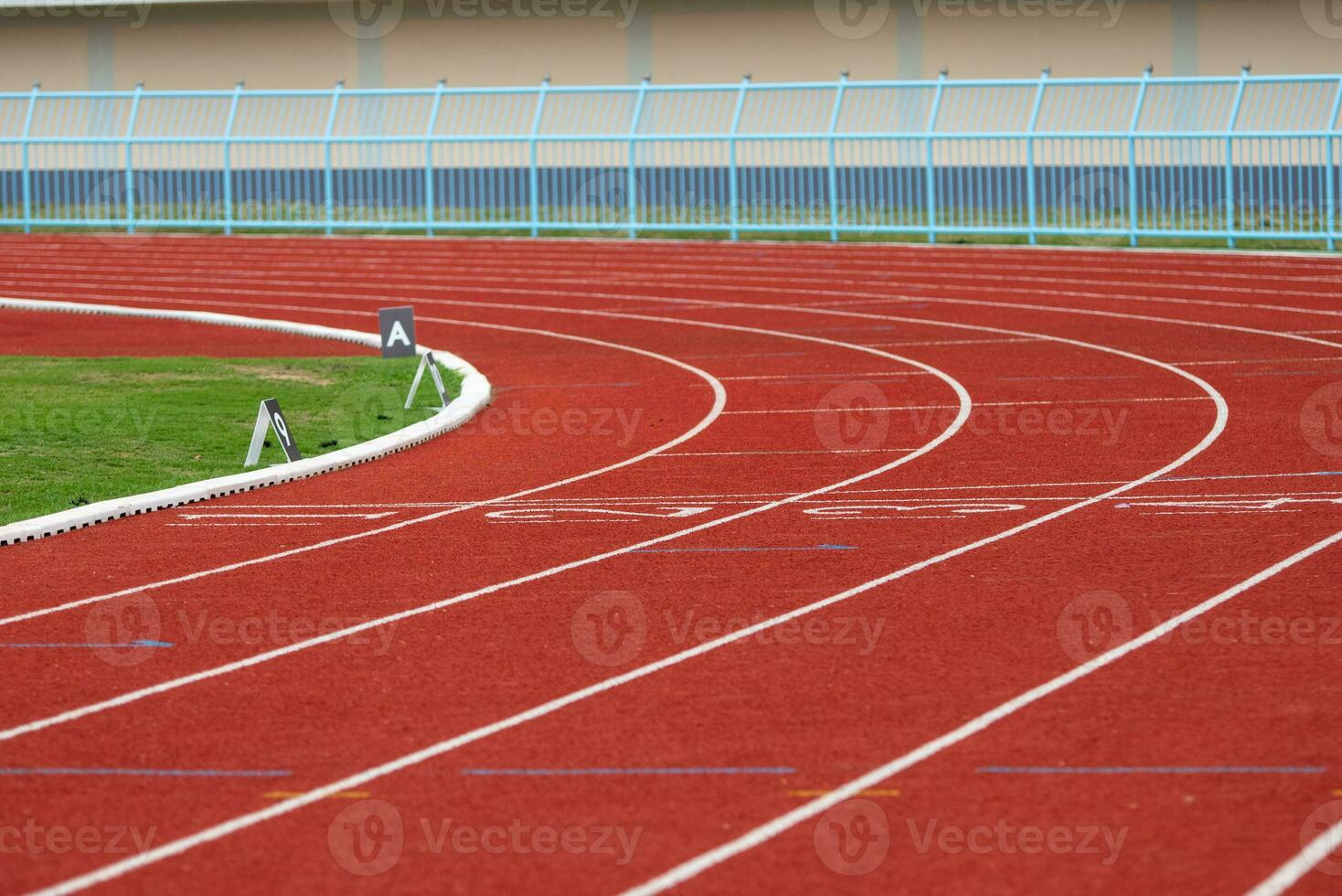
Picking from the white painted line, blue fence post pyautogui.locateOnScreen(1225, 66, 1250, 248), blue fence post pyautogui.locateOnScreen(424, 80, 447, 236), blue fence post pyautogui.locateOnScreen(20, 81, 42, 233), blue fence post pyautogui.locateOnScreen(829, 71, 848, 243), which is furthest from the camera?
blue fence post pyautogui.locateOnScreen(20, 81, 42, 233)

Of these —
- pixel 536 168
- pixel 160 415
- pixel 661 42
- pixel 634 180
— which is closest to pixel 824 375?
pixel 160 415

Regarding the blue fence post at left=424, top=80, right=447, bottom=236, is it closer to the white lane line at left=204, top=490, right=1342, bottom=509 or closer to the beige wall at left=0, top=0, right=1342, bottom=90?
the beige wall at left=0, top=0, right=1342, bottom=90

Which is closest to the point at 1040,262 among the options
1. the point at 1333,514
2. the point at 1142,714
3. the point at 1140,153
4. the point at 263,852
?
the point at 1140,153

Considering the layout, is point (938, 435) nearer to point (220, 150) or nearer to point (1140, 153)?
point (1140, 153)

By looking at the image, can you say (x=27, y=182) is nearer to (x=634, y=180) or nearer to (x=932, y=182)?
(x=634, y=180)

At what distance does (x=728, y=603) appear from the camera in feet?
28.8

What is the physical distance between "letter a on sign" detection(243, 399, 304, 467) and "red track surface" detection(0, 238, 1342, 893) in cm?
55

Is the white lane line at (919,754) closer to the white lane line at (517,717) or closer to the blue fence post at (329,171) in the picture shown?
the white lane line at (517,717)

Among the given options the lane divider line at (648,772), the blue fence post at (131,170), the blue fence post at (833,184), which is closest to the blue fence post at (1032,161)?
the blue fence post at (833,184)

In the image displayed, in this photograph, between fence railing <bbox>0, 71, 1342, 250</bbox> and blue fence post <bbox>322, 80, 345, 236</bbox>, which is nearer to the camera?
fence railing <bbox>0, 71, 1342, 250</bbox>

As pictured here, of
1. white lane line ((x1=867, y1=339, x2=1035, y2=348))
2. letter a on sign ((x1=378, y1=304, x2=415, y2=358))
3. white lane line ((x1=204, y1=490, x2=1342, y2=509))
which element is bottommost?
white lane line ((x1=867, y1=339, x2=1035, y2=348))

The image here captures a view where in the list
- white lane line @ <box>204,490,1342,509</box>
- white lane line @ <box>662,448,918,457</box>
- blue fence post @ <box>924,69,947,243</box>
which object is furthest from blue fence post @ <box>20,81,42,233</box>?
white lane line @ <box>204,490,1342,509</box>

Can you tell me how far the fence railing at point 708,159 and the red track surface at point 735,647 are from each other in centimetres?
1088

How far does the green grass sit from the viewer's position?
12750 mm
